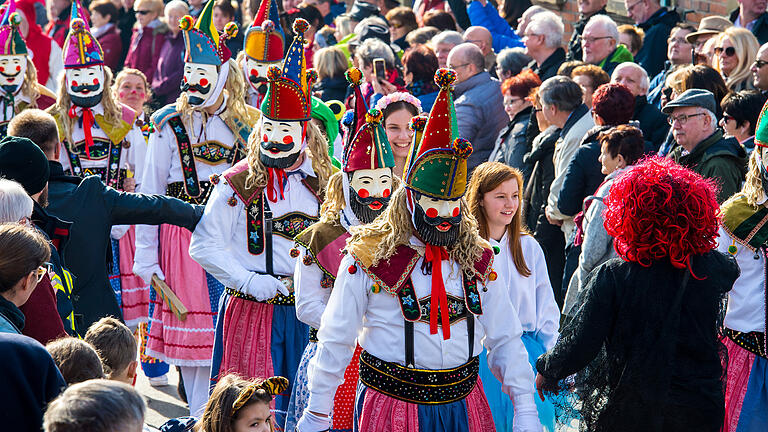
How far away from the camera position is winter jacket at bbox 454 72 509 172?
8.48 metres

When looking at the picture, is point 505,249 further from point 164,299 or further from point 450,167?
point 164,299

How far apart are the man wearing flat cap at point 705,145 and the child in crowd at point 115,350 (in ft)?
11.9

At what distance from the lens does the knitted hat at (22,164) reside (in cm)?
479

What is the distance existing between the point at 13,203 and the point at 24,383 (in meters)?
1.45

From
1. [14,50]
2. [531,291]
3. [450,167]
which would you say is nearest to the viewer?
[450,167]

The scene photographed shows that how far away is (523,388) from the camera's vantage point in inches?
159

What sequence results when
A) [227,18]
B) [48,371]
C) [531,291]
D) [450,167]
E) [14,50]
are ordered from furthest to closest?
[227,18], [14,50], [531,291], [450,167], [48,371]

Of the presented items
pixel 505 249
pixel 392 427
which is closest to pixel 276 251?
pixel 505 249

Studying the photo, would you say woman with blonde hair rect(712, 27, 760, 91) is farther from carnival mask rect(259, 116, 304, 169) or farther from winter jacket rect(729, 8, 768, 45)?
carnival mask rect(259, 116, 304, 169)

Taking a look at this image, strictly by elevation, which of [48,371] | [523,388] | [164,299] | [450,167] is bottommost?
[164,299]

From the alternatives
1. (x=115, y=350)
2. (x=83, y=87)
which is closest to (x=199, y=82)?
(x=83, y=87)

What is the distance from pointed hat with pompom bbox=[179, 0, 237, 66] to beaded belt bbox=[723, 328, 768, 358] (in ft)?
12.2

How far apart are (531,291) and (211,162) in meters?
2.55

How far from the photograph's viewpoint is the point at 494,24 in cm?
1090
